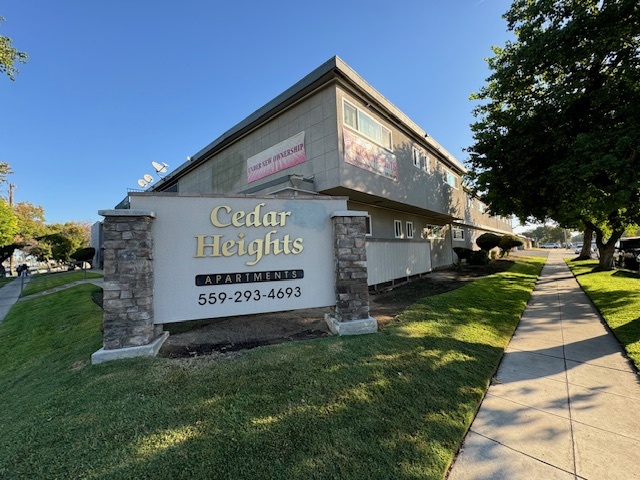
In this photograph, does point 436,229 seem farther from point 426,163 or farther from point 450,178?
point 426,163

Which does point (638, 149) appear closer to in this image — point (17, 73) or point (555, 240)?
point (17, 73)

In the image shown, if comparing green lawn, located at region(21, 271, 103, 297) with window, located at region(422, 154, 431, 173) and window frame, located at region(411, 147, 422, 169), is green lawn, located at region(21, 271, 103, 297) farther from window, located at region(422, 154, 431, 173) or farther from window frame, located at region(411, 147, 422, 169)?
window, located at region(422, 154, 431, 173)

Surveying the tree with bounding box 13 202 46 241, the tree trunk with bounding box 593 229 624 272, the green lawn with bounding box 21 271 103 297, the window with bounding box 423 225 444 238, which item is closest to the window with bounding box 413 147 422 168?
the window with bounding box 423 225 444 238

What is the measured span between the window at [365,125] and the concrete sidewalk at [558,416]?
7032mm

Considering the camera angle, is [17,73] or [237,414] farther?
[17,73]

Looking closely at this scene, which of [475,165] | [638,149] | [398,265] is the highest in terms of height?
[475,165]

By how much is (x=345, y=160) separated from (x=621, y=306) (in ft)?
26.1

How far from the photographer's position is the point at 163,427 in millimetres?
2666

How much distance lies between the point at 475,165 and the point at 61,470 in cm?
1554

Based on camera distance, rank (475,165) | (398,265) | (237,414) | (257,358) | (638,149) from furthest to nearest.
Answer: (475,165) → (398,265) → (638,149) → (257,358) → (237,414)

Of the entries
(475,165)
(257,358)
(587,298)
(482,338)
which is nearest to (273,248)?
(257,358)

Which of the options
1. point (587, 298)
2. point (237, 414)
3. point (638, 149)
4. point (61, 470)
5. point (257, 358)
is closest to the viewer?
point (61, 470)

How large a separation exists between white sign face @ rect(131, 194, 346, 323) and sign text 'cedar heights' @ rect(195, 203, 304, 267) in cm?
2

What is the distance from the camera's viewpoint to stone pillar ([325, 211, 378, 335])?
16.9 ft
